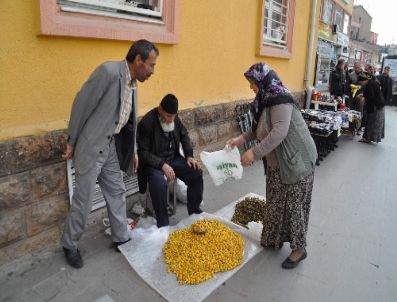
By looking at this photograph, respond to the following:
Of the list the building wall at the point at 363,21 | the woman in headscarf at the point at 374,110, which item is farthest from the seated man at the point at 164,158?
the building wall at the point at 363,21

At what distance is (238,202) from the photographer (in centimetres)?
383

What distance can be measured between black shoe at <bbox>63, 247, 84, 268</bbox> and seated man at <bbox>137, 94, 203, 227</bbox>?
788 mm

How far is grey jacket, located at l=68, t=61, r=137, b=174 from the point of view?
2.35 metres

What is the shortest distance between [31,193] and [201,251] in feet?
4.70

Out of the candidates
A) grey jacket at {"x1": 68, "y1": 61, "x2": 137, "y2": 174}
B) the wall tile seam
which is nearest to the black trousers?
grey jacket at {"x1": 68, "y1": 61, "x2": 137, "y2": 174}

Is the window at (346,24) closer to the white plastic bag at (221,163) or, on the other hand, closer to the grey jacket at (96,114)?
the white plastic bag at (221,163)

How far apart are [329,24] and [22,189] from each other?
1125cm

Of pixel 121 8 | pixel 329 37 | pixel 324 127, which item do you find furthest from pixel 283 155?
pixel 329 37

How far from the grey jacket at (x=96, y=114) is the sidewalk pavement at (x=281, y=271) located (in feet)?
2.72

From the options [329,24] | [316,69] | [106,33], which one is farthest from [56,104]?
[329,24]

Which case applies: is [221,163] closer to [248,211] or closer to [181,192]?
[248,211]

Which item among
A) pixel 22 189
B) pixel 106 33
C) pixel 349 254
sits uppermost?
pixel 106 33

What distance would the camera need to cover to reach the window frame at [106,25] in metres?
2.56

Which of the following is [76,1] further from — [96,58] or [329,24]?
[329,24]
